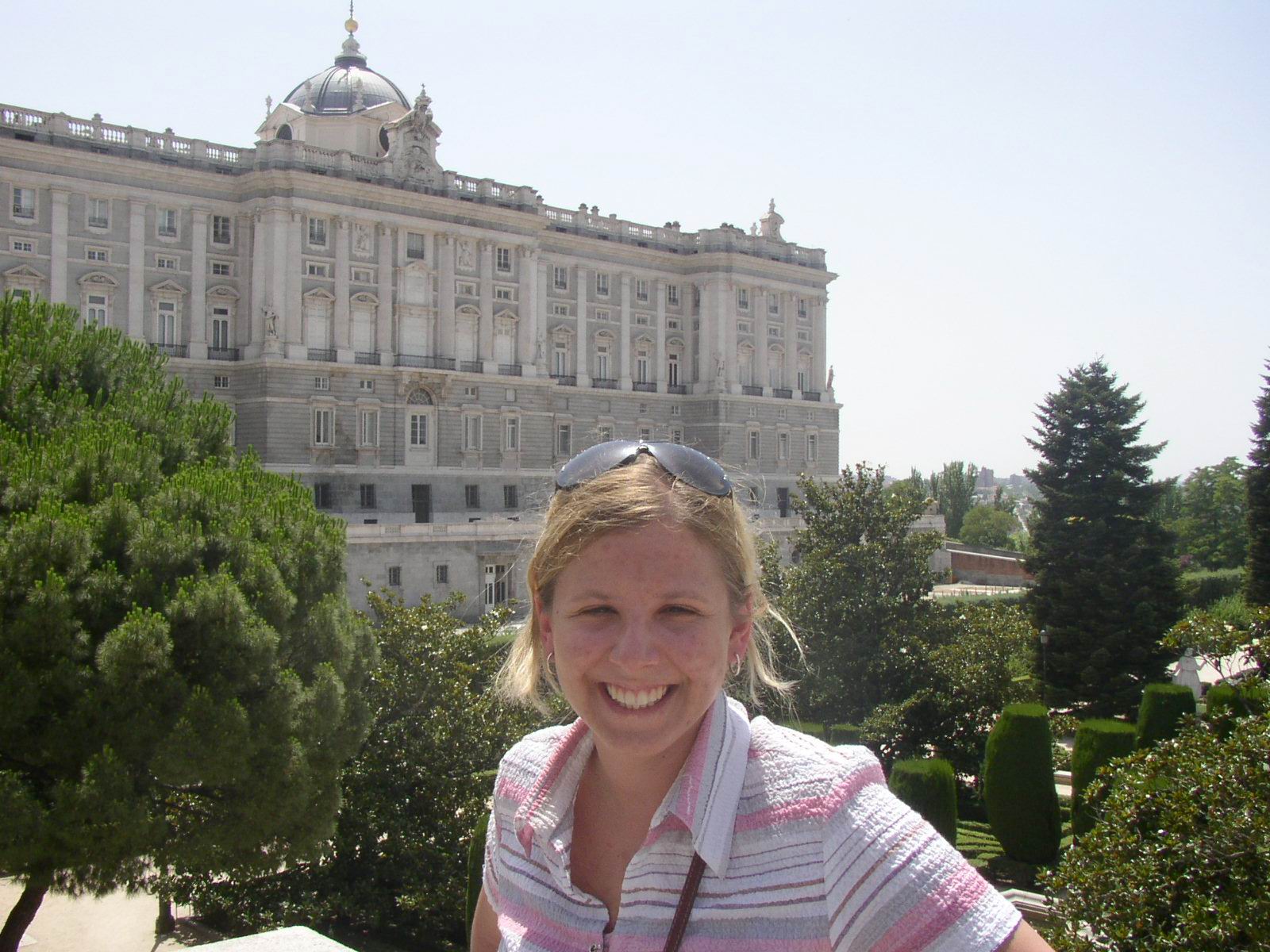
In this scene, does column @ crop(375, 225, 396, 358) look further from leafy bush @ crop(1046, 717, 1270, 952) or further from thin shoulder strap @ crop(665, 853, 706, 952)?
thin shoulder strap @ crop(665, 853, 706, 952)

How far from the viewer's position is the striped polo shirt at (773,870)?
204cm

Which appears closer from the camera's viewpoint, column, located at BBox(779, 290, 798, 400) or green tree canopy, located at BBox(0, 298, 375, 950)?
green tree canopy, located at BBox(0, 298, 375, 950)

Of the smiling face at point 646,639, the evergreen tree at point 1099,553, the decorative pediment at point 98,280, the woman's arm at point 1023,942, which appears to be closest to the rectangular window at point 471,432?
the decorative pediment at point 98,280

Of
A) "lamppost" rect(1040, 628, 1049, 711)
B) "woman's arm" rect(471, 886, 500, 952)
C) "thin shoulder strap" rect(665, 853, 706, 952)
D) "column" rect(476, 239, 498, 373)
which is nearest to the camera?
"thin shoulder strap" rect(665, 853, 706, 952)

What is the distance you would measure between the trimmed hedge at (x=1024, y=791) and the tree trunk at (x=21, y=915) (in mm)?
13064

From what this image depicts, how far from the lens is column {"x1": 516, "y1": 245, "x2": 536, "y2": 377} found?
5012cm

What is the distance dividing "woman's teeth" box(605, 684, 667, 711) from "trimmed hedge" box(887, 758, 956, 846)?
45.6 ft

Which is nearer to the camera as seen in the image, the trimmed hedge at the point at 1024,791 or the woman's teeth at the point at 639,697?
the woman's teeth at the point at 639,697

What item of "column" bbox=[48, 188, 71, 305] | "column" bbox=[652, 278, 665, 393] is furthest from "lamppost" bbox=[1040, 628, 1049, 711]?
"column" bbox=[48, 188, 71, 305]

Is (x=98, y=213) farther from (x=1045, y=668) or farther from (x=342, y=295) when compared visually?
(x=1045, y=668)

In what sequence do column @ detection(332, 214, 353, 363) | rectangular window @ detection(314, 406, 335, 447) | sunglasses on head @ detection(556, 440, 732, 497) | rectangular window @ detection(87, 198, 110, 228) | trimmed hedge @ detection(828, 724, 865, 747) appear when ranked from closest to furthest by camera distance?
1. sunglasses on head @ detection(556, 440, 732, 497)
2. trimmed hedge @ detection(828, 724, 865, 747)
3. rectangular window @ detection(87, 198, 110, 228)
4. rectangular window @ detection(314, 406, 335, 447)
5. column @ detection(332, 214, 353, 363)

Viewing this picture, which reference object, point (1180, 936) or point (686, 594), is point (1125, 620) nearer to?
point (1180, 936)

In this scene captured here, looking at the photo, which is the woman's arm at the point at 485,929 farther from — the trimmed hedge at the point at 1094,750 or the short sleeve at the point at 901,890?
the trimmed hedge at the point at 1094,750

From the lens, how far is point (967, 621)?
73.3ft
